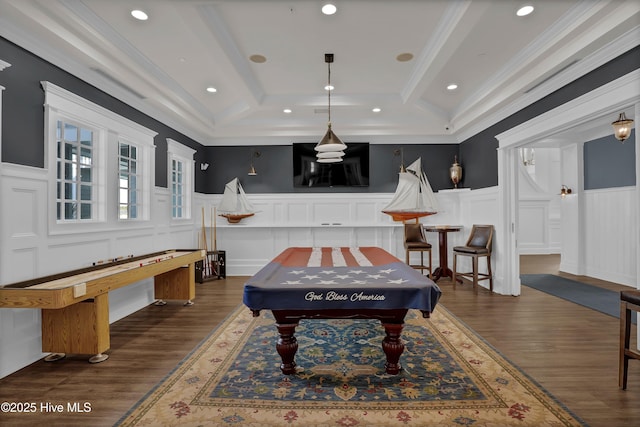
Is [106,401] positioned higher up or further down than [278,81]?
further down

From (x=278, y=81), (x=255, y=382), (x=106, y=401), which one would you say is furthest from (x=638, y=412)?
(x=278, y=81)

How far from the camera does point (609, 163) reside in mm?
6008

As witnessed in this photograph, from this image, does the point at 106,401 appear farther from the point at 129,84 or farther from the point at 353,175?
the point at 353,175

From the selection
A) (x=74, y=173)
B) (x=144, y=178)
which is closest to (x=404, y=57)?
(x=144, y=178)

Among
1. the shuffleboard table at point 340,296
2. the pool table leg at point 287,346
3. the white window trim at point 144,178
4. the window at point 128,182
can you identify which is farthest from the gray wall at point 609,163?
the window at point 128,182

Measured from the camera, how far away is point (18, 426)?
1.95 m

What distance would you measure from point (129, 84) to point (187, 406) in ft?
12.0

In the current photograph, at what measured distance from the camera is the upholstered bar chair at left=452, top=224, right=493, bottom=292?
5.11 metres

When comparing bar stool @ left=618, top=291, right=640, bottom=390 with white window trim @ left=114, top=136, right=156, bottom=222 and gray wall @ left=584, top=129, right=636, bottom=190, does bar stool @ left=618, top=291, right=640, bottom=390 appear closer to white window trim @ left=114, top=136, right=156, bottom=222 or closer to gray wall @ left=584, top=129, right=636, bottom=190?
gray wall @ left=584, top=129, right=636, bottom=190

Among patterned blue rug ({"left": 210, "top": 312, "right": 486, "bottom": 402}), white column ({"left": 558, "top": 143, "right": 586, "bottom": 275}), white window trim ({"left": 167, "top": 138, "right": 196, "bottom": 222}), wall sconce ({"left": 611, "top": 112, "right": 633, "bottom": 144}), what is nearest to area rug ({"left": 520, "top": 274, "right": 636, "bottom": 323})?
white column ({"left": 558, "top": 143, "right": 586, "bottom": 275})

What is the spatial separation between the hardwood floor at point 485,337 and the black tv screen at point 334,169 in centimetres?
304

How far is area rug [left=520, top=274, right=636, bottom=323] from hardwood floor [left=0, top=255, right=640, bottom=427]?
250 millimetres

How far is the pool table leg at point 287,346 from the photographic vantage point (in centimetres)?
242

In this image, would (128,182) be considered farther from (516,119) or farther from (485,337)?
(516,119)
